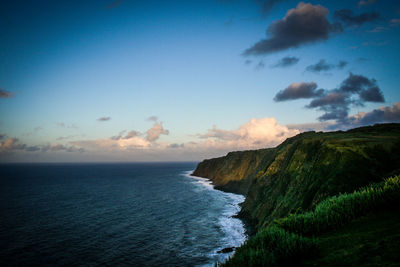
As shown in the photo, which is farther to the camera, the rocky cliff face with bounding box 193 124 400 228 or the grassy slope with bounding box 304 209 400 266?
the rocky cliff face with bounding box 193 124 400 228

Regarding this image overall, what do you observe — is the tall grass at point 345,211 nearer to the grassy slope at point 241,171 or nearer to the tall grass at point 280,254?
the tall grass at point 280,254

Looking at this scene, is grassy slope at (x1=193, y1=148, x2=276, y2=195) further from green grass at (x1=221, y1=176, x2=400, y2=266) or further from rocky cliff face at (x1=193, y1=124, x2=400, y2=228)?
green grass at (x1=221, y1=176, x2=400, y2=266)

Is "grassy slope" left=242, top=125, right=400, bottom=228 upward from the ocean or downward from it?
upward

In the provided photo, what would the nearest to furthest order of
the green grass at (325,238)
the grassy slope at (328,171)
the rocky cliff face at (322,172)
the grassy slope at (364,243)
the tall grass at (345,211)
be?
the grassy slope at (364,243) < the green grass at (325,238) < the tall grass at (345,211) < the grassy slope at (328,171) < the rocky cliff face at (322,172)

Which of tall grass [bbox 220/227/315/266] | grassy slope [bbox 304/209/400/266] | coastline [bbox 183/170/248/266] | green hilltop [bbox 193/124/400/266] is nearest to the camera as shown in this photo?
grassy slope [bbox 304/209/400/266]

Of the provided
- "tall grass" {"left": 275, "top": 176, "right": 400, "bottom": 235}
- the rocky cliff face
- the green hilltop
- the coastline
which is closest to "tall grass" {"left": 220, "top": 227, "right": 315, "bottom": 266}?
the green hilltop

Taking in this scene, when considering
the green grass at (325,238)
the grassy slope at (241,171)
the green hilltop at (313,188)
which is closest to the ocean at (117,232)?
the green hilltop at (313,188)

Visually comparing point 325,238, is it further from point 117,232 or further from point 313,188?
point 117,232

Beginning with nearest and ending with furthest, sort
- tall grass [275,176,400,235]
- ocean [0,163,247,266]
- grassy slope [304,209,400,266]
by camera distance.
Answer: grassy slope [304,209,400,266] → tall grass [275,176,400,235] → ocean [0,163,247,266]
